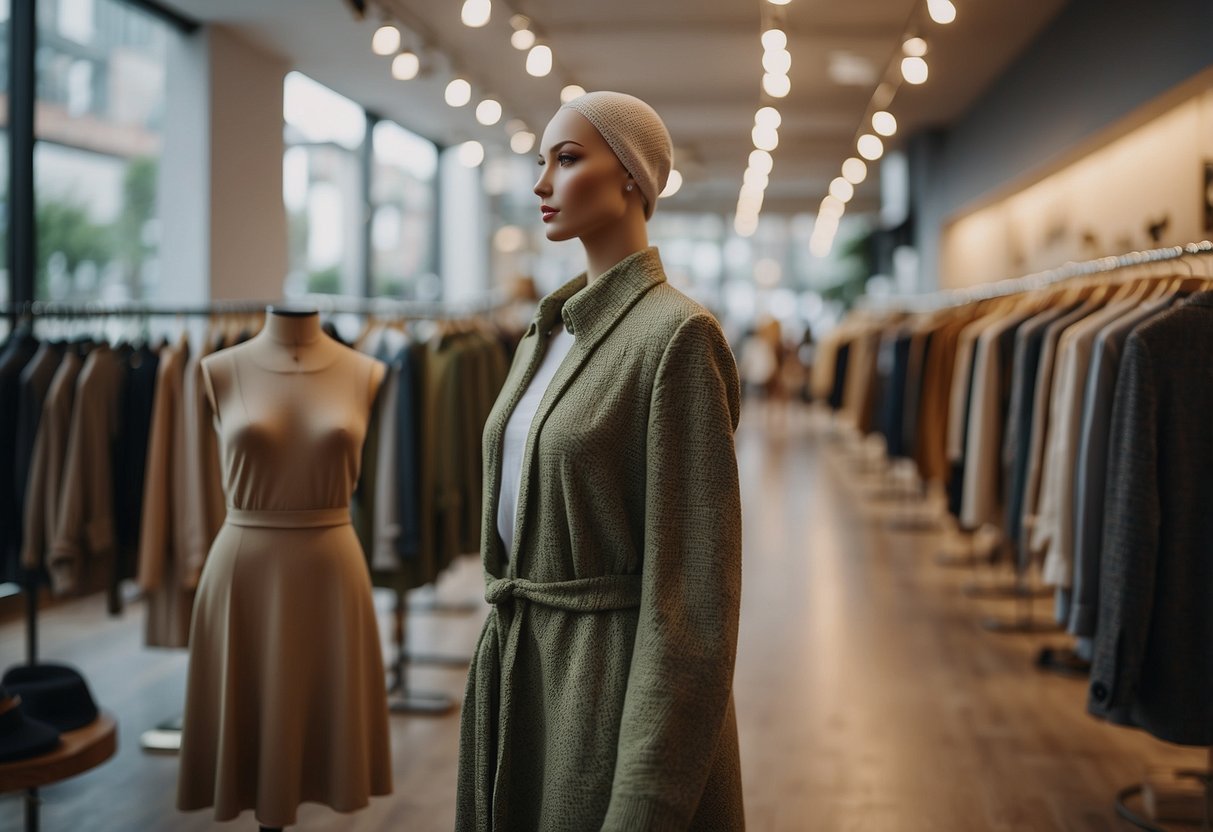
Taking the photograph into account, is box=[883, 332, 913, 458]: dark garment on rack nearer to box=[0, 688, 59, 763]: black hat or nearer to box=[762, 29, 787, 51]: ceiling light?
box=[762, 29, 787, 51]: ceiling light

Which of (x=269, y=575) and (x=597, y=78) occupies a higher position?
(x=597, y=78)

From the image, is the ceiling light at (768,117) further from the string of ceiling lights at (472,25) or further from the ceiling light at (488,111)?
the ceiling light at (488,111)

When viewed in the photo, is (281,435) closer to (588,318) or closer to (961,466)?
(588,318)

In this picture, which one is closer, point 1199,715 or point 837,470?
point 1199,715

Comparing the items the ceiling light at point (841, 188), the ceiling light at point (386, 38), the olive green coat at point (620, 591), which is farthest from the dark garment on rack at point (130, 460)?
the ceiling light at point (841, 188)

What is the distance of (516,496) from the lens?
5.63 feet

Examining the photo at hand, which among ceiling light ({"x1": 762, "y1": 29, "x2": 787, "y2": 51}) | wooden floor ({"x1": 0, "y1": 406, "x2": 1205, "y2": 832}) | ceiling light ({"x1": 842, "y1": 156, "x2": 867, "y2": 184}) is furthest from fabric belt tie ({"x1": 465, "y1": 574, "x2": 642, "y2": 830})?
ceiling light ({"x1": 842, "y1": 156, "x2": 867, "y2": 184})

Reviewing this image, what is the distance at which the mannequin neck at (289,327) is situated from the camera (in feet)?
8.98

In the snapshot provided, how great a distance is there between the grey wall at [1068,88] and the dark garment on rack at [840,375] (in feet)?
5.44

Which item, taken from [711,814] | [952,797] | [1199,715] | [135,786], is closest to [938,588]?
[952,797]

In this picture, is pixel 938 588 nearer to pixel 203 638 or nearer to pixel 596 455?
pixel 203 638

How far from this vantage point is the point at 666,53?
27.5ft

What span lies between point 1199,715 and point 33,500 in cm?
342

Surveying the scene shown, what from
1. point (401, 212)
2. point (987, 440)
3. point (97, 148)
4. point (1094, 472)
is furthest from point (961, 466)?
point (401, 212)
